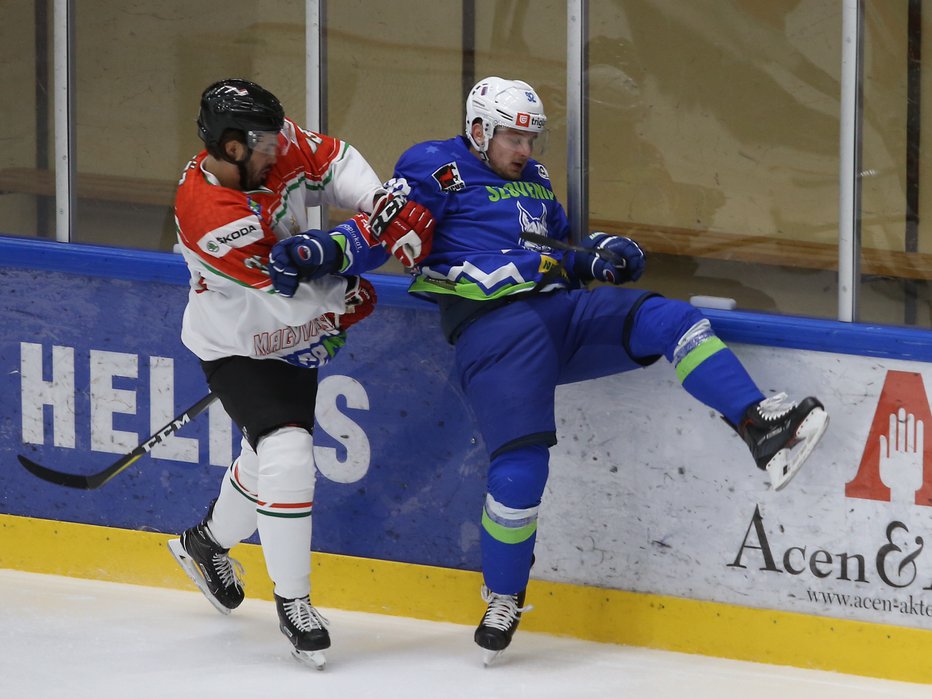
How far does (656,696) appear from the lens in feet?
11.2

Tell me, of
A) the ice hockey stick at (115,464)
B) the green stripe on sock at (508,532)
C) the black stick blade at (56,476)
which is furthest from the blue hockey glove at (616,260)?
the black stick blade at (56,476)

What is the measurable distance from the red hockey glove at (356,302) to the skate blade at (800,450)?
3.09 ft

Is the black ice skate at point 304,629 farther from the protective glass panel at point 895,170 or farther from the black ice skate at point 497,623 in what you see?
the protective glass panel at point 895,170

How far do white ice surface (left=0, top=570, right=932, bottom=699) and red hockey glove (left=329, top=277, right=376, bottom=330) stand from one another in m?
0.73

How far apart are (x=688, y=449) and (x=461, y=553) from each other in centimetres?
60

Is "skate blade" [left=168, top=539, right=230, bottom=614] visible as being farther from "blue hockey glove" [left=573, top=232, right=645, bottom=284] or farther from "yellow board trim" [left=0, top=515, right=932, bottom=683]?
"blue hockey glove" [left=573, top=232, right=645, bottom=284]

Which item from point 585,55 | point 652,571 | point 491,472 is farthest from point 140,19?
point 652,571

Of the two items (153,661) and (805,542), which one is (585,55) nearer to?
(805,542)

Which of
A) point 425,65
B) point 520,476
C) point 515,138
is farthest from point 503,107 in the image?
point 520,476

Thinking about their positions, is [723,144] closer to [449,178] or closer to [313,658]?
[449,178]

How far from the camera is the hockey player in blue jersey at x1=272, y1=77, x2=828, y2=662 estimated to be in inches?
137

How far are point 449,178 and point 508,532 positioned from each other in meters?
0.75

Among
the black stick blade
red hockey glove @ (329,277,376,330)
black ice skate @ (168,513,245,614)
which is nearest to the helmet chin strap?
red hockey glove @ (329,277,376,330)

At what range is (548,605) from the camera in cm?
380
